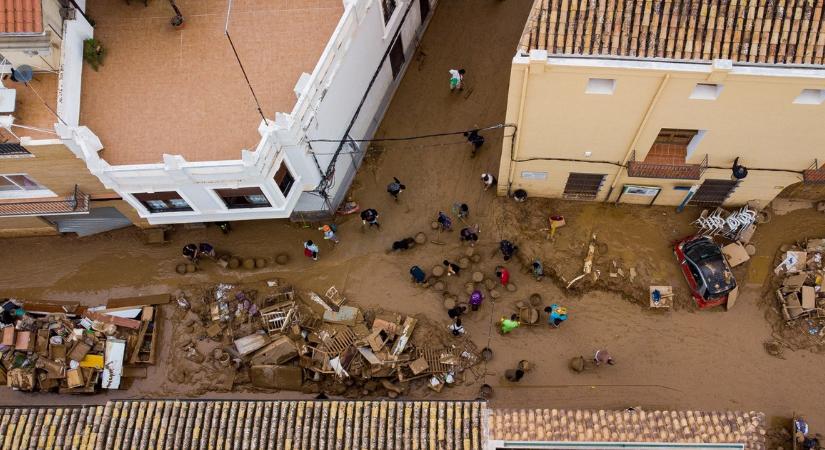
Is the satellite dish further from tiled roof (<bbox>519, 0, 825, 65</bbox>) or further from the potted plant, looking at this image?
tiled roof (<bbox>519, 0, 825, 65</bbox>)

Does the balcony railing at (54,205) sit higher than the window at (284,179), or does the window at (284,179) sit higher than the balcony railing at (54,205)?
the window at (284,179)

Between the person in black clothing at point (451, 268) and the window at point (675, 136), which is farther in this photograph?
the person in black clothing at point (451, 268)

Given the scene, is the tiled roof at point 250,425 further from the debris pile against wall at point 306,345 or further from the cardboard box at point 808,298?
the cardboard box at point 808,298

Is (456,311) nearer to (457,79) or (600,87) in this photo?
(600,87)

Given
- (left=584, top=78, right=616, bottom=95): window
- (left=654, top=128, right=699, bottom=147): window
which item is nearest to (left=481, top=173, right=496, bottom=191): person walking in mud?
(left=654, top=128, right=699, bottom=147): window

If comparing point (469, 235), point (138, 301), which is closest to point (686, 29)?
point (469, 235)

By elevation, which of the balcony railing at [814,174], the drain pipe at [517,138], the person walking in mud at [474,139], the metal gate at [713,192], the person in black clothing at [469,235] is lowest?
the person in black clothing at [469,235]

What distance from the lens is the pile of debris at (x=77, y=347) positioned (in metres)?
23.3

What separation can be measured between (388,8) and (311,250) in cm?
1046

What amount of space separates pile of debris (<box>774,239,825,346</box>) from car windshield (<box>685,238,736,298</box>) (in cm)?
255

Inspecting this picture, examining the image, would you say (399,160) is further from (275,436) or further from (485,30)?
(275,436)

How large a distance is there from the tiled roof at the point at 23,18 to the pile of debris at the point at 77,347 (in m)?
11.3

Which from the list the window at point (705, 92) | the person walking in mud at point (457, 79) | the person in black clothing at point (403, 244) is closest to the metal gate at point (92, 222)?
the person in black clothing at point (403, 244)

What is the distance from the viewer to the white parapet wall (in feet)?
63.5
